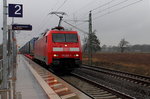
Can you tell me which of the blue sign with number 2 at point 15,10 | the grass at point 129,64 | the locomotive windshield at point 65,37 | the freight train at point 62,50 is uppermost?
the blue sign with number 2 at point 15,10

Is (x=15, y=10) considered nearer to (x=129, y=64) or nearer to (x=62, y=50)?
(x=62, y=50)

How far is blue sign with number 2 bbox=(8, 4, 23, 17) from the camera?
916 cm

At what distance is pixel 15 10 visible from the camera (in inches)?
364

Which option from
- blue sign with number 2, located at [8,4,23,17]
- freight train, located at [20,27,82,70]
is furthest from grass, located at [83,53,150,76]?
blue sign with number 2, located at [8,4,23,17]

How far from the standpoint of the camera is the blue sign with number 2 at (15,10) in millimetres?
9156

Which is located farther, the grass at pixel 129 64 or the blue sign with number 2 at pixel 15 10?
the grass at pixel 129 64

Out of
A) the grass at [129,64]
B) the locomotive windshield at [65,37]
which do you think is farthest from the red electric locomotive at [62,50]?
the grass at [129,64]

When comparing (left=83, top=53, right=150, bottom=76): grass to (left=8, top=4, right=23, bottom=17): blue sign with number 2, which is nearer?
(left=8, top=4, right=23, bottom=17): blue sign with number 2

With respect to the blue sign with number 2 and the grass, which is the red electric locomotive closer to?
the grass

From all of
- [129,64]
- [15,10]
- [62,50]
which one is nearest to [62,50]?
[62,50]

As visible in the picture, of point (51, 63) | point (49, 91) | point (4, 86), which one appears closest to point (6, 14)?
point (4, 86)

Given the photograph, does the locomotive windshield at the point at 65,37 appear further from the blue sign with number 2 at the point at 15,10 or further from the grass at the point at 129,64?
the blue sign with number 2 at the point at 15,10

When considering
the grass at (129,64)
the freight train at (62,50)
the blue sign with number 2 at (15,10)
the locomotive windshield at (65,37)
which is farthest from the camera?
the grass at (129,64)

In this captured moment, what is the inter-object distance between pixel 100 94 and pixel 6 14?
17.0 ft
